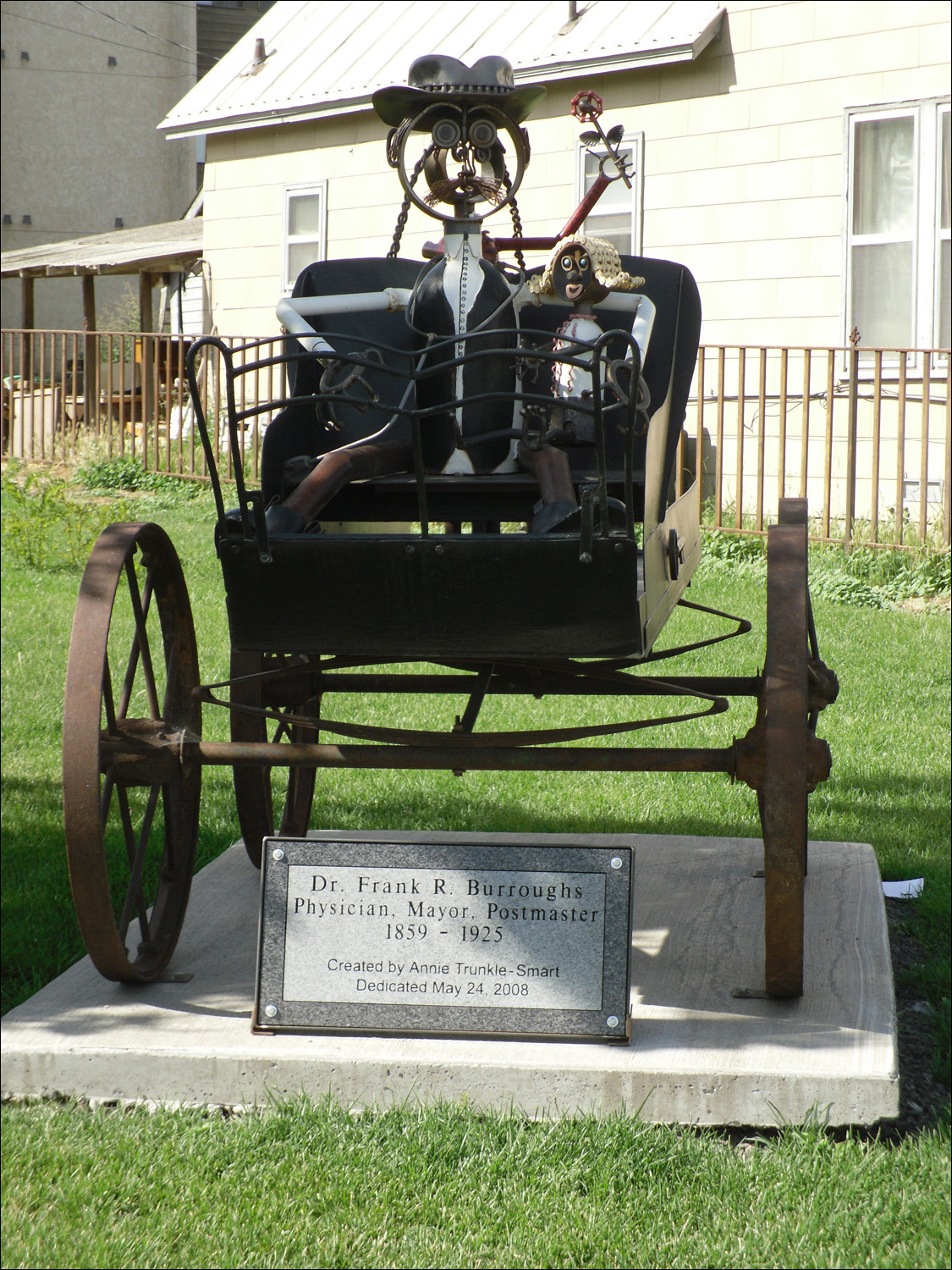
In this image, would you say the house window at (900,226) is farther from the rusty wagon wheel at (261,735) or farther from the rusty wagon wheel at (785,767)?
the rusty wagon wheel at (785,767)

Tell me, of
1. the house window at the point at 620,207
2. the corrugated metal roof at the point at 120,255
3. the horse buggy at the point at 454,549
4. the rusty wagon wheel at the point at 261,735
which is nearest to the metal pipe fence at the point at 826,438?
the house window at the point at 620,207

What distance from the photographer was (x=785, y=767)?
8.79 feet

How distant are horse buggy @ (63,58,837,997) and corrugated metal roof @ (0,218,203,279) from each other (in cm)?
1470

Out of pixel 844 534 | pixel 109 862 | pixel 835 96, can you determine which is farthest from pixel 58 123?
pixel 109 862

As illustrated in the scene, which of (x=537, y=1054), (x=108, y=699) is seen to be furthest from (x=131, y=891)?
(x=537, y=1054)

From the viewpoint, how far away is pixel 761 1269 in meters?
2.27

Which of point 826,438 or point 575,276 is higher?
point 826,438

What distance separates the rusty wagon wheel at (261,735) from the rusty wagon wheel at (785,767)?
1.24m

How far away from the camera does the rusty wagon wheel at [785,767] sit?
2.67 metres

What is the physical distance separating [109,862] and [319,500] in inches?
67.7

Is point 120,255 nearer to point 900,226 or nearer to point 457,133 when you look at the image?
point 900,226

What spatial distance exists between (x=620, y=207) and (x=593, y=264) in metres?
8.66

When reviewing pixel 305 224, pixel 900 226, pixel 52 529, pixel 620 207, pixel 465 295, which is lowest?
pixel 52 529

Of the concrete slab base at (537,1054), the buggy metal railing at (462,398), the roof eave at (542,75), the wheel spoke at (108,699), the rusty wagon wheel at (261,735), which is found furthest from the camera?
the roof eave at (542,75)
